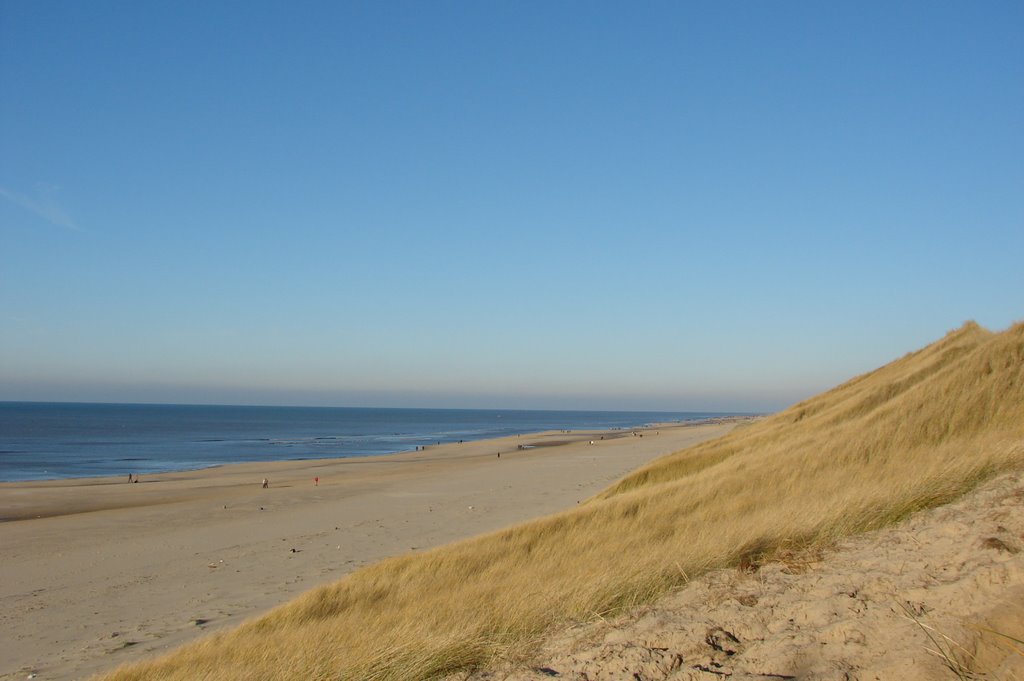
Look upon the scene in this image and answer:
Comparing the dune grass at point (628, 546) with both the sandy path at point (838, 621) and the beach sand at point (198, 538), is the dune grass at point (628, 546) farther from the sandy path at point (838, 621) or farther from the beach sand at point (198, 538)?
the beach sand at point (198, 538)

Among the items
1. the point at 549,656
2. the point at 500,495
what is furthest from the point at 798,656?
the point at 500,495

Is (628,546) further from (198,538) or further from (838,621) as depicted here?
(198,538)

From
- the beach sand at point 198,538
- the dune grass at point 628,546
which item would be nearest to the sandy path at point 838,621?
the dune grass at point 628,546

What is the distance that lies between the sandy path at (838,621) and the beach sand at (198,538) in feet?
27.3

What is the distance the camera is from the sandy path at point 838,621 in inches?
180

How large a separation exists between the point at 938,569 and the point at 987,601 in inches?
35.9

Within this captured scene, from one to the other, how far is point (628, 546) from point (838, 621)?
16.0ft

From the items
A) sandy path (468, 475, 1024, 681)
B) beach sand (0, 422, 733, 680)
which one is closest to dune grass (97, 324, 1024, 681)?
sandy path (468, 475, 1024, 681)

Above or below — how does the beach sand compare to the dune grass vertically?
below

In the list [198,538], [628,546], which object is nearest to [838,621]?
[628,546]

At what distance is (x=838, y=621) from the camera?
17.2 ft

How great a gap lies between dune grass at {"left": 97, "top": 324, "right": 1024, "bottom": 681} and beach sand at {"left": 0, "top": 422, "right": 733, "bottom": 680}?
3646 millimetres

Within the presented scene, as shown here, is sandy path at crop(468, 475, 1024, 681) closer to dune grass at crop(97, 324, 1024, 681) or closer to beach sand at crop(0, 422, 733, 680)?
dune grass at crop(97, 324, 1024, 681)

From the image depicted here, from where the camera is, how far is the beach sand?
1227cm
